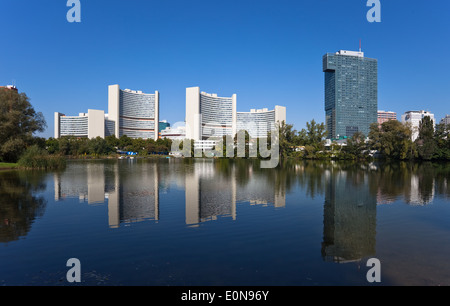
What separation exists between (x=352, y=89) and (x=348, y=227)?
153 meters

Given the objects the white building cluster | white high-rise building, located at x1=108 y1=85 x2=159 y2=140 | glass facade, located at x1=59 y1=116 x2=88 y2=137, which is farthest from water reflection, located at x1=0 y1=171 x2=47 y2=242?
glass facade, located at x1=59 y1=116 x2=88 y2=137

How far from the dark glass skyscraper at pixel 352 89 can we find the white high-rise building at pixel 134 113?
93375 millimetres

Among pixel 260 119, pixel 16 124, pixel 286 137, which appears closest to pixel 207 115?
pixel 260 119

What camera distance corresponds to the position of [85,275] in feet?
16.6

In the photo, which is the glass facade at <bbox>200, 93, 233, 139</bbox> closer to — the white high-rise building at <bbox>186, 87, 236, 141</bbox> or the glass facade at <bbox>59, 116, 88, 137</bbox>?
the white high-rise building at <bbox>186, 87, 236, 141</bbox>

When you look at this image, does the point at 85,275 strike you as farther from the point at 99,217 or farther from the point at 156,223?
the point at 99,217

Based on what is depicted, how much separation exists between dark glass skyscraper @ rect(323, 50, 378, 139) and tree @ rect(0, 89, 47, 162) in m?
135

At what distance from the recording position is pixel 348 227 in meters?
8.28

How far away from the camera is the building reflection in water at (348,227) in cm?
624

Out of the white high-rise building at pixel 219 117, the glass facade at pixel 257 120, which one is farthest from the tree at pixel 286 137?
the glass facade at pixel 257 120

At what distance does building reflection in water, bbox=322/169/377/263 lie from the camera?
624 cm

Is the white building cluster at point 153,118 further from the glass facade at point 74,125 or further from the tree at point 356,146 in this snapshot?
the tree at point 356,146

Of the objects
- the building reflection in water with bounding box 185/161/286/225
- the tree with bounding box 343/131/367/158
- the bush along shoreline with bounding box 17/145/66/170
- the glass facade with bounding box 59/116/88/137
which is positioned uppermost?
the glass facade with bounding box 59/116/88/137
